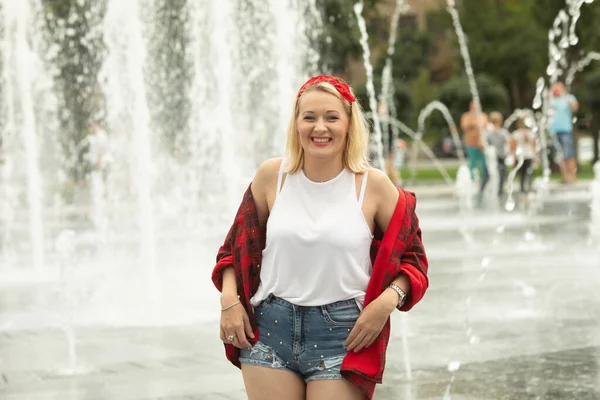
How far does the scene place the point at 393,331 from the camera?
23.7 ft

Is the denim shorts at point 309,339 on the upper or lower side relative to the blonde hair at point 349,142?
lower

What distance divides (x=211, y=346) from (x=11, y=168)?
25.9 metres

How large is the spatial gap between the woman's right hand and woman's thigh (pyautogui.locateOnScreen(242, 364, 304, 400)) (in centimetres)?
8

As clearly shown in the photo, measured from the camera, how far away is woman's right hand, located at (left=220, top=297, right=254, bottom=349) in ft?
11.3

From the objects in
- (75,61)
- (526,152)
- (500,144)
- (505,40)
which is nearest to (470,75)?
(500,144)

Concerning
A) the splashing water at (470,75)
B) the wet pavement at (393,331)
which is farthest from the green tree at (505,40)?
the wet pavement at (393,331)

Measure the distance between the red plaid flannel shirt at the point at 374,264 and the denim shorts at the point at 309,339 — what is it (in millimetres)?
50

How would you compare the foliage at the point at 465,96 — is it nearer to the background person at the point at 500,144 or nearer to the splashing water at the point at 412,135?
the splashing water at the point at 412,135

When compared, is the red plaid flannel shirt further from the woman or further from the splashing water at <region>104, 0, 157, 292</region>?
the splashing water at <region>104, 0, 157, 292</region>

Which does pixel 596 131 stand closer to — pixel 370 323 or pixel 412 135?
pixel 412 135

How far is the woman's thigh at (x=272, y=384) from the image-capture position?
3.42 metres

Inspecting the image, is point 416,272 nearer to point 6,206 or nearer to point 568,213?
point 568,213

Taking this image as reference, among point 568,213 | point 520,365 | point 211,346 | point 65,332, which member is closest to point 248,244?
point 520,365

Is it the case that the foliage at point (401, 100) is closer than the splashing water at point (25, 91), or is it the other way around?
the splashing water at point (25, 91)
